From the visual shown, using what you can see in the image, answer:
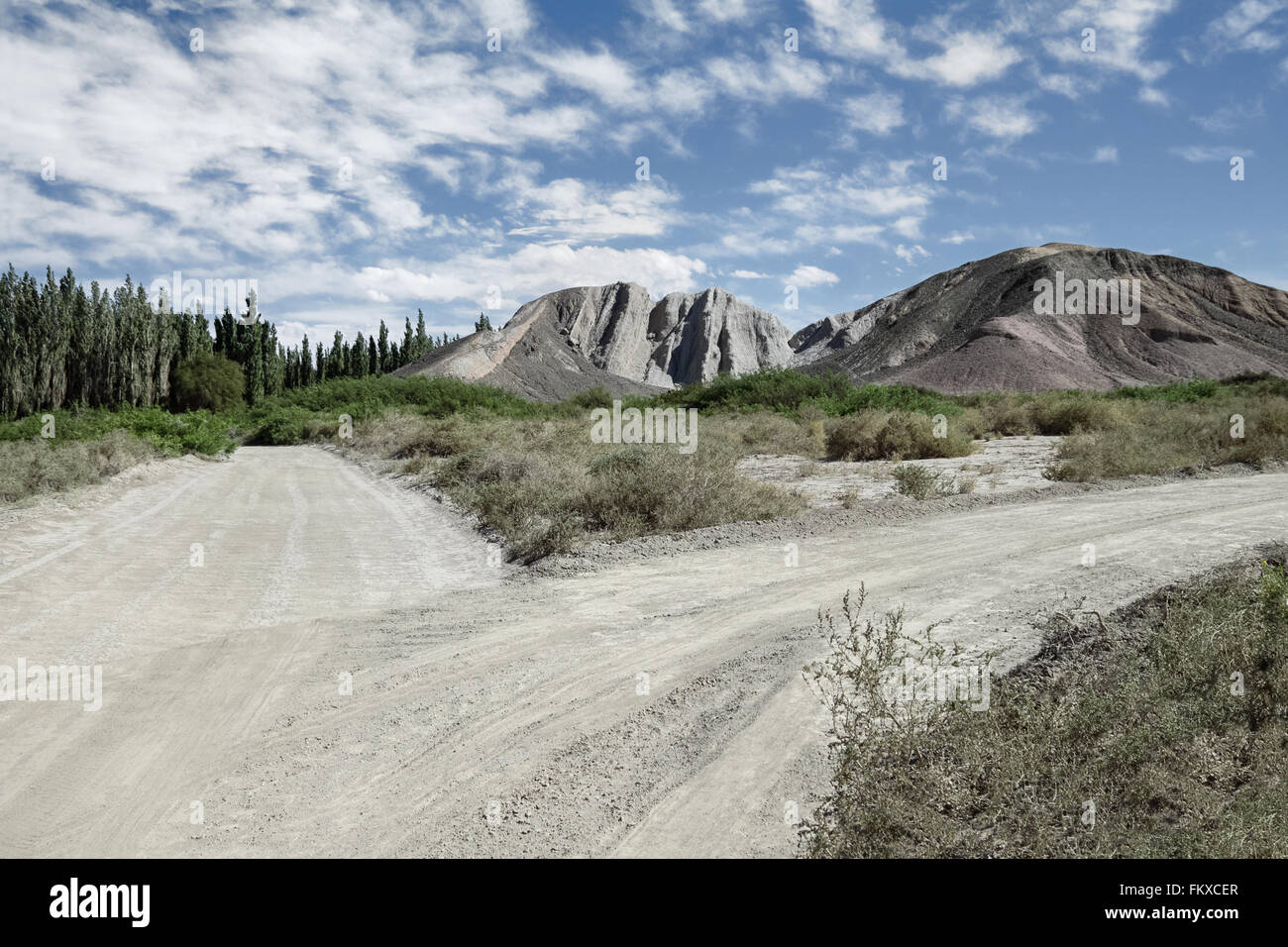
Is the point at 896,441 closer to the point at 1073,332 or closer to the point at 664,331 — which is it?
the point at 1073,332

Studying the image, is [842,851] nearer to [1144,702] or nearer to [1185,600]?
[1144,702]

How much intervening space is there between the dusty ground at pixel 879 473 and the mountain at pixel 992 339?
45.3 meters

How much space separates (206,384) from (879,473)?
6789 centimetres

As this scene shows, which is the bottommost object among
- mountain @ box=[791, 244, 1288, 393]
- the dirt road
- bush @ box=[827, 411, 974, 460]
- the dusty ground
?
Answer: the dirt road

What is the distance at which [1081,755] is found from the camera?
436cm

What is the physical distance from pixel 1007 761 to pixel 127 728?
17.1 ft

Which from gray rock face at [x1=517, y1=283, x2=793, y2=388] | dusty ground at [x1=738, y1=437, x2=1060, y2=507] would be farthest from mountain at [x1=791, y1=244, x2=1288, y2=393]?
dusty ground at [x1=738, y1=437, x2=1060, y2=507]

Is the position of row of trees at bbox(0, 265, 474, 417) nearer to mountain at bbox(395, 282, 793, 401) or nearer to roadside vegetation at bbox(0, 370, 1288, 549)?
roadside vegetation at bbox(0, 370, 1288, 549)

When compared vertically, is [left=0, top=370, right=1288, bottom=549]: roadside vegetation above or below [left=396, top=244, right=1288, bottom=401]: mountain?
below

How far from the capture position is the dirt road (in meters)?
3.98

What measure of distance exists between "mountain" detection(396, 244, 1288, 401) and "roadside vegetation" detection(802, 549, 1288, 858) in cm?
6198

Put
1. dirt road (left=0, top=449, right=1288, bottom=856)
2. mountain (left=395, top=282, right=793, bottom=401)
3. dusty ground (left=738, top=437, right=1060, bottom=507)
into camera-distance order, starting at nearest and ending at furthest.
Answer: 1. dirt road (left=0, top=449, right=1288, bottom=856)
2. dusty ground (left=738, top=437, right=1060, bottom=507)
3. mountain (left=395, top=282, right=793, bottom=401)
